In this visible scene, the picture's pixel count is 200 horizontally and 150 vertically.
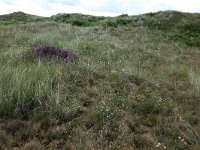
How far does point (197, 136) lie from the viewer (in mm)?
7137

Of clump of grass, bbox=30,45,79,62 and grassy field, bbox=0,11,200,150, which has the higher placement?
clump of grass, bbox=30,45,79,62

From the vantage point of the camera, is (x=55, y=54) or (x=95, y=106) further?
(x=55, y=54)

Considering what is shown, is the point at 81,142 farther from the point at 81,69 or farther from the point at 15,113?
the point at 81,69

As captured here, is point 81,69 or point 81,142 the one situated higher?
point 81,69

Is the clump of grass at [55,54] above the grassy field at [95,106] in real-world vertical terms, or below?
above

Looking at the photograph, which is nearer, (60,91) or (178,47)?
(60,91)

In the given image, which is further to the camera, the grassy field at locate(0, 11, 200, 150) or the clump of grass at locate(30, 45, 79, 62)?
the clump of grass at locate(30, 45, 79, 62)

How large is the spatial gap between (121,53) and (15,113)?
720 cm

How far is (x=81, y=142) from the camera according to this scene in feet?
20.8

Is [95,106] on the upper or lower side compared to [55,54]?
lower

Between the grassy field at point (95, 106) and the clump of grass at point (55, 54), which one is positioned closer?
the grassy field at point (95, 106)

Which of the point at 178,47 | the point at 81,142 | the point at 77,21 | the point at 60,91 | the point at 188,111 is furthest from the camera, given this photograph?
the point at 77,21

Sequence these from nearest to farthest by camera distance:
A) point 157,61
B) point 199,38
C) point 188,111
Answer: point 188,111 → point 157,61 → point 199,38

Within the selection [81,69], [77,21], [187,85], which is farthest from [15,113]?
[77,21]
